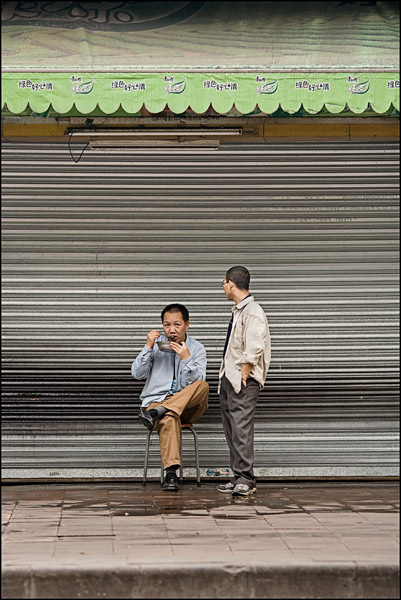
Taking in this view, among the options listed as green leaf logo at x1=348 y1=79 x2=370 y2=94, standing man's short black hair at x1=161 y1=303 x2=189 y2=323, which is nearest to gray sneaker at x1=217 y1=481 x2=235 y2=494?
standing man's short black hair at x1=161 y1=303 x2=189 y2=323

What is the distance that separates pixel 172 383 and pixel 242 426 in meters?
0.84

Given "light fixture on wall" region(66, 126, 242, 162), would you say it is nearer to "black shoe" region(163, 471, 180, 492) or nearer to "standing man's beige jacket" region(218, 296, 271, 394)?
"standing man's beige jacket" region(218, 296, 271, 394)

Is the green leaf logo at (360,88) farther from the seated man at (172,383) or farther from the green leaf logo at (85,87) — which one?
the seated man at (172,383)

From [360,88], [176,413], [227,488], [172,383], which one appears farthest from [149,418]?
[360,88]

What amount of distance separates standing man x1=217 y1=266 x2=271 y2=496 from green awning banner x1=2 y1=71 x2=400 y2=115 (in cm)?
144

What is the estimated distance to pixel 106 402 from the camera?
8.67 metres

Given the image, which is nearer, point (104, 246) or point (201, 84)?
point (201, 84)

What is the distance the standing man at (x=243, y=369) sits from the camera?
784 cm

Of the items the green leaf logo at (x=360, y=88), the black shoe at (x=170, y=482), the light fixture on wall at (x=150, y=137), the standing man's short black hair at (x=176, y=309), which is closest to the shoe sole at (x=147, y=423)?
the black shoe at (x=170, y=482)

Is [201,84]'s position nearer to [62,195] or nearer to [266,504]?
[62,195]

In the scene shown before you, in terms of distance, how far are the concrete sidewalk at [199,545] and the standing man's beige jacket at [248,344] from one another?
1034 millimetres

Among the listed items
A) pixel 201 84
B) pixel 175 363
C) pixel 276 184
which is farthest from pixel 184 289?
pixel 201 84

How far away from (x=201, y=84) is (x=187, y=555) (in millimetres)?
3695

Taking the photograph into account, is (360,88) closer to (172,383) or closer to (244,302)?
(244,302)
